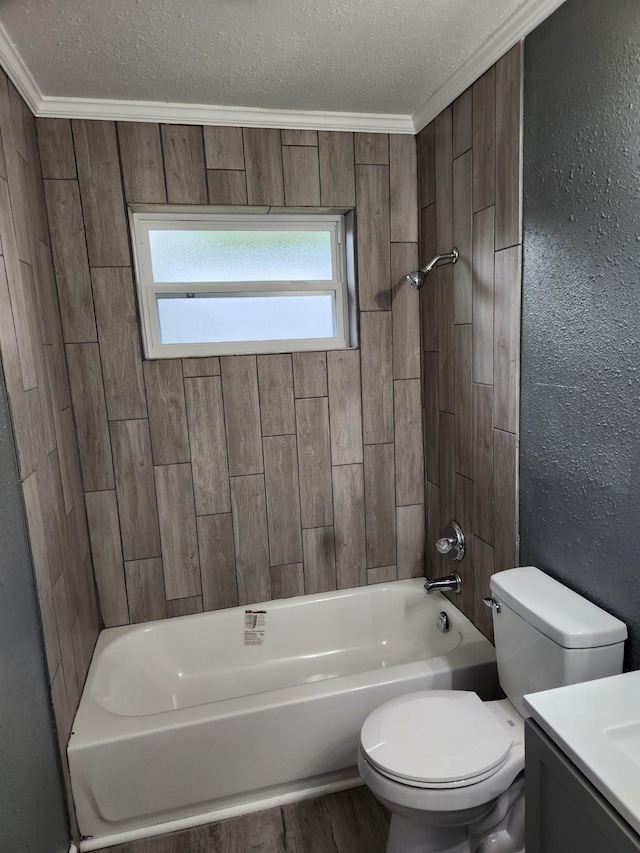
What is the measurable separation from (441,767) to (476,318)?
1.39m

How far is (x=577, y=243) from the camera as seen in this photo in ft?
4.53

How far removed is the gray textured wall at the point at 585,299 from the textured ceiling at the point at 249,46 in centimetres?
32

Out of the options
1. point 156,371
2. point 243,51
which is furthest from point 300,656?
point 243,51

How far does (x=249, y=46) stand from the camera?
5.22 feet

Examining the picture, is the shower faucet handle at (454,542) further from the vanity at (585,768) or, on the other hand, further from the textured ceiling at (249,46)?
the textured ceiling at (249,46)

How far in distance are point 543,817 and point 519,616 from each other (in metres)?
0.55

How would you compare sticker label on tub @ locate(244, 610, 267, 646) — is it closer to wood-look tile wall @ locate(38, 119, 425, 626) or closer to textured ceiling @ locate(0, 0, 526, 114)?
wood-look tile wall @ locate(38, 119, 425, 626)

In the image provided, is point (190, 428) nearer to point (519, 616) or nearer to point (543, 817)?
point (519, 616)

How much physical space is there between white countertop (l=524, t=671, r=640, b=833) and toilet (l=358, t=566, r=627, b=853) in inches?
7.5

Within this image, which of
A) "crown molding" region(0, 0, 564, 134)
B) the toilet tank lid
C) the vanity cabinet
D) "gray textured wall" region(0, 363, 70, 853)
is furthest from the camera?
"crown molding" region(0, 0, 564, 134)

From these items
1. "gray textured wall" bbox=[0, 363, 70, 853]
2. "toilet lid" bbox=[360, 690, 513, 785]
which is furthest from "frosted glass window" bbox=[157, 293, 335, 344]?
"toilet lid" bbox=[360, 690, 513, 785]

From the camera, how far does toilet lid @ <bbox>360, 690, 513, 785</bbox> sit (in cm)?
135

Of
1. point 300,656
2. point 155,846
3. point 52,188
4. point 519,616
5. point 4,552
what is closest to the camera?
point 4,552

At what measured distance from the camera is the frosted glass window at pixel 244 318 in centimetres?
224
